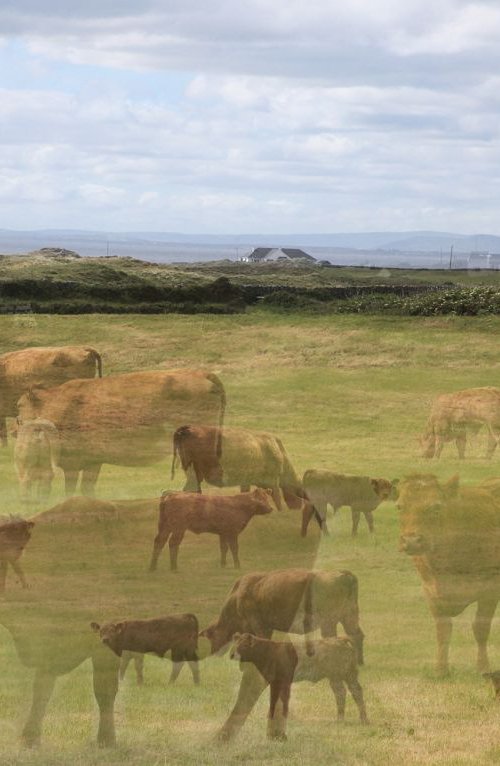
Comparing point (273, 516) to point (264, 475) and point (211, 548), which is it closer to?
point (211, 548)

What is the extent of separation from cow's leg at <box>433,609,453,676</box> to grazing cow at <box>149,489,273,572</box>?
1.15m

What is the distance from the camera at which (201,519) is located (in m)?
7.14

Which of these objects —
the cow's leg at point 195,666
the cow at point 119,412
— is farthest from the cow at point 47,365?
the cow's leg at point 195,666

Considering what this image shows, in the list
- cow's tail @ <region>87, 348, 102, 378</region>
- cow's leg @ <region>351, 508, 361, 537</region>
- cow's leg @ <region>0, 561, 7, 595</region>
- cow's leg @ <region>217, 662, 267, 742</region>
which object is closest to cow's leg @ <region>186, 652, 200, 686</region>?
cow's leg @ <region>217, 662, 267, 742</region>

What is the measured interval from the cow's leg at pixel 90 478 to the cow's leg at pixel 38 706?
226 centimetres

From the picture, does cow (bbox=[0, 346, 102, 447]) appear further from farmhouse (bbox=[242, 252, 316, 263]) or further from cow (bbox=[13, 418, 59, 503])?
farmhouse (bbox=[242, 252, 316, 263])

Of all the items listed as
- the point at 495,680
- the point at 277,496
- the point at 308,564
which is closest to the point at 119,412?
the point at 277,496

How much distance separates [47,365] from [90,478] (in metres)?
1.90

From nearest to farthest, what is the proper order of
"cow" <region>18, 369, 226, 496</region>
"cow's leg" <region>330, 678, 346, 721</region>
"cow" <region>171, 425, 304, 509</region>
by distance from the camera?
"cow's leg" <region>330, 678, 346, 721</region>
"cow" <region>171, 425, 304, 509</region>
"cow" <region>18, 369, 226, 496</region>

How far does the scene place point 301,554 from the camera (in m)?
7.22

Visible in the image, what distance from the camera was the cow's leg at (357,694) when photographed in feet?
20.2

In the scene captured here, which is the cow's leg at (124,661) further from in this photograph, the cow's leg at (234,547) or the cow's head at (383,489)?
the cow's head at (383,489)

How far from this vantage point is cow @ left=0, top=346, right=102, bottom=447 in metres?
10.2

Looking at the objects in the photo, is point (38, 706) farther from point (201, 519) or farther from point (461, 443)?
point (461, 443)
